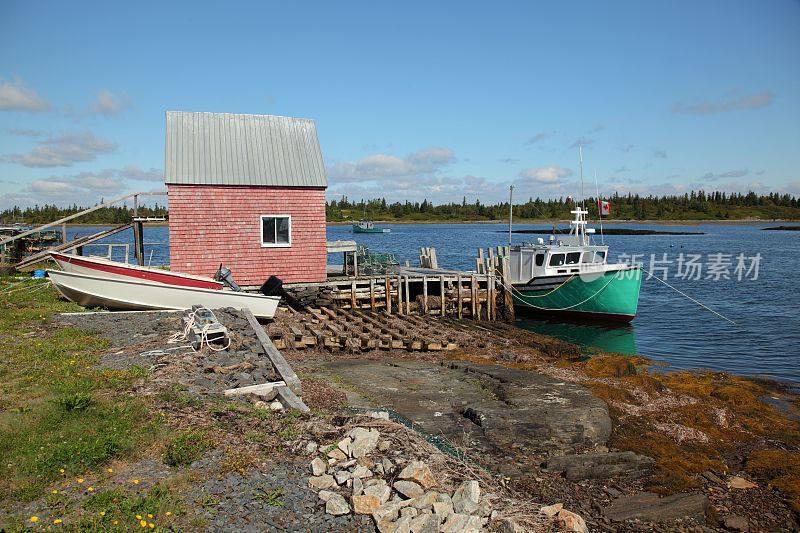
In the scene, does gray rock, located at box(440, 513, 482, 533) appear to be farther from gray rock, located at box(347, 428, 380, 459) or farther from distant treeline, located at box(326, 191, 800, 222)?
distant treeline, located at box(326, 191, 800, 222)

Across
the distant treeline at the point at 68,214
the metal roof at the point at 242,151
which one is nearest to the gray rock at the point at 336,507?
the metal roof at the point at 242,151

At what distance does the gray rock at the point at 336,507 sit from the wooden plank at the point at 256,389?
3.69m

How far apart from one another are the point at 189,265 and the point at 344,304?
245 inches

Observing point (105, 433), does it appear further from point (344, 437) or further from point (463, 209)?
point (463, 209)

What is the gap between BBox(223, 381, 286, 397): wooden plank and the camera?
908 cm

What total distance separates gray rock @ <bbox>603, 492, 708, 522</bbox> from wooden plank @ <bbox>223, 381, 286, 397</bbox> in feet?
17.0

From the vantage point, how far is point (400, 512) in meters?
5.61

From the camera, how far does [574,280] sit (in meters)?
24.6

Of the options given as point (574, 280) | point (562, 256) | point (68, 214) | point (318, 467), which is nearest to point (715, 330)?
point (574, 280)

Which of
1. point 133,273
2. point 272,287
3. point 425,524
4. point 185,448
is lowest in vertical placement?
point 425,524

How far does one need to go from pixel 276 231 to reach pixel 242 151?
3282mm

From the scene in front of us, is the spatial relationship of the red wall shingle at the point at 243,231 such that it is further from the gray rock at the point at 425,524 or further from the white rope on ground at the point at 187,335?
the gray rock at the point at 425,524

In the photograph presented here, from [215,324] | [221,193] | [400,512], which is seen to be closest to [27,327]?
[215,324]

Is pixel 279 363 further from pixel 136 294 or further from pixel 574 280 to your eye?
pixel 574 280
